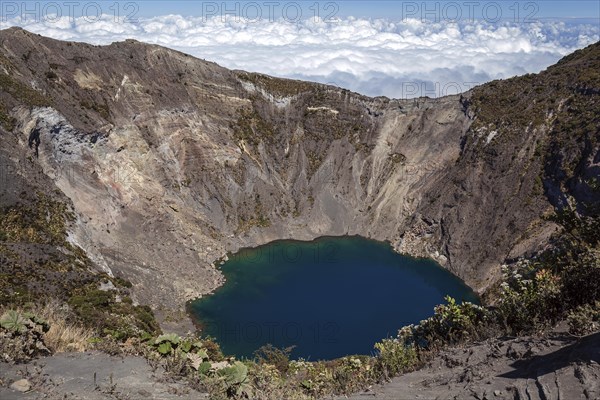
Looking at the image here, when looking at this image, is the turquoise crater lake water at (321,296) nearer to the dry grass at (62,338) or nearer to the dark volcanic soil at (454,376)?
the dry grass at (62,338)

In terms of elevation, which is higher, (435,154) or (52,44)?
(52,44)

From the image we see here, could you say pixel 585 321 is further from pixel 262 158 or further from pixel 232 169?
pixel 262 158

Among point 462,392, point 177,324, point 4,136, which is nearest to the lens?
point 462,392

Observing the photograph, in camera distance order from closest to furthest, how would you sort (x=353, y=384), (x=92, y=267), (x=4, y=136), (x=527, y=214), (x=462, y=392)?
1. (x=462, y=392)
2. (x=353, y=384)
3. (x=92, y=267)
4. (x=4, y=136)
5. (x=527, y=214)

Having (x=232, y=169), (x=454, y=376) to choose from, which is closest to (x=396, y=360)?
(x=454, y=376)

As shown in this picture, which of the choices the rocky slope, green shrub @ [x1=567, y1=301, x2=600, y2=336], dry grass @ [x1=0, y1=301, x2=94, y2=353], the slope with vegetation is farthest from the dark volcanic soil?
the rocky slope

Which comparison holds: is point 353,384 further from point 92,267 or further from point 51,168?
point 51,168

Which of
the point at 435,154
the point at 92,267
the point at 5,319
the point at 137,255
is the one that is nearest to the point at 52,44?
the point at 137,255

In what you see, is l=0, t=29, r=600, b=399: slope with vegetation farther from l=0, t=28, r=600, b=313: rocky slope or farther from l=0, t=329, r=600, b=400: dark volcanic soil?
l=0, t=329, r=600, b=400: dark volcanic soil
